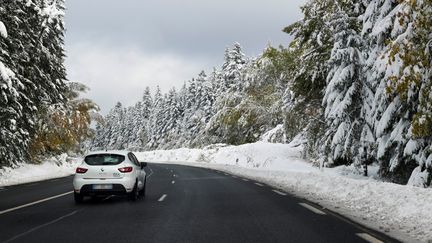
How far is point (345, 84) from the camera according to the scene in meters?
22.1

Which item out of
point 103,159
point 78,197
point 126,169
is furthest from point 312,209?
point 78,197

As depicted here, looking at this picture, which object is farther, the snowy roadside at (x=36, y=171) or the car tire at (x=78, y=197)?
A: the snowy roadside at (x=36, y=171)

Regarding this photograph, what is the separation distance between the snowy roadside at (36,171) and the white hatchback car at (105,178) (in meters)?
9.43

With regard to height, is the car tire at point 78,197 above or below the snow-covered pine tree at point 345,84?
below

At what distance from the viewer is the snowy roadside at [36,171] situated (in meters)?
23.7

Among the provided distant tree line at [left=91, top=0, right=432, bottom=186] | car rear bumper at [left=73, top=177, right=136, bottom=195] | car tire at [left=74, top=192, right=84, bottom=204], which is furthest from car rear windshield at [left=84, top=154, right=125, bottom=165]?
distant tree line at [left=91, top=0, right=432, bottom=186]

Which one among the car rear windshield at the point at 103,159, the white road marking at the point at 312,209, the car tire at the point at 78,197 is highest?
the car rear windshield at the point at 103,159

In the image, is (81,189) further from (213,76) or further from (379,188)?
(213,76)

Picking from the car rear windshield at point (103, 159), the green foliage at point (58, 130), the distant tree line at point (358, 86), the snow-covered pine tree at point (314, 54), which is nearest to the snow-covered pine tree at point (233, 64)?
the distant tree line at point (358, 86)

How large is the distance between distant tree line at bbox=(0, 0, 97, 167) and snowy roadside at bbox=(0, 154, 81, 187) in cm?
63

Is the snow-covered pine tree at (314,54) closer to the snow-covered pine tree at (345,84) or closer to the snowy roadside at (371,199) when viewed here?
the snow-covered pine tree at (345,84)

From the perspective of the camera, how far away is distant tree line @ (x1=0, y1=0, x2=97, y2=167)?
63.1ft

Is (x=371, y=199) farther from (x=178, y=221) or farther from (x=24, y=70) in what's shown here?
(x=24, y=70)

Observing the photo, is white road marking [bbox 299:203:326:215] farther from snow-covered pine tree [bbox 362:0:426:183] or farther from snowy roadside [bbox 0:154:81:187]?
snowy roadside [bbox 0:154:81:187]
